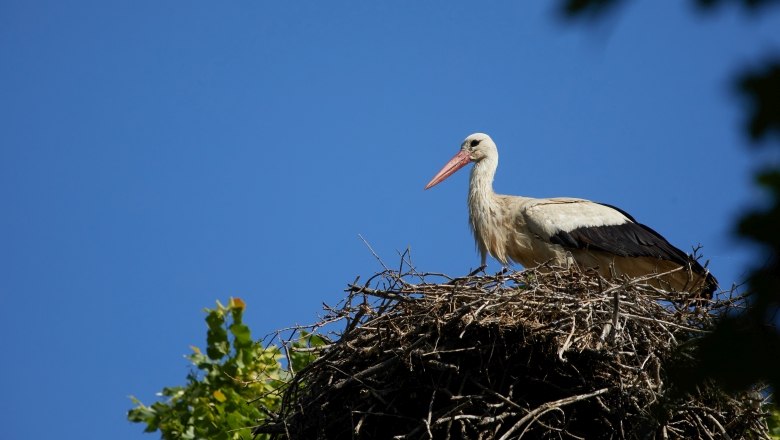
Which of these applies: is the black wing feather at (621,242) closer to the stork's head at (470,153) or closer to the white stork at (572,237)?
the white stork at (572,237)

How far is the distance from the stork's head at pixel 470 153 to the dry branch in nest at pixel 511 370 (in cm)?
346

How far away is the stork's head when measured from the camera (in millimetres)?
8453

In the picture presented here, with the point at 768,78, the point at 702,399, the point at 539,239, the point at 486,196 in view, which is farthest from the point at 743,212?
the point at 486,196

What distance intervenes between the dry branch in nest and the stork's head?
3459 millimetres

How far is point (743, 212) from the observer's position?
4.64 feet

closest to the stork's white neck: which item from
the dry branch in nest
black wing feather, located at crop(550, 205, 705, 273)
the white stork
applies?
the white stork

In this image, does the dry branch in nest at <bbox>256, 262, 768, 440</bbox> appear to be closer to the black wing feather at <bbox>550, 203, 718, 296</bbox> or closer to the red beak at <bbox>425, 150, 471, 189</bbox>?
the black wing feather at <bbox>550, 203, 718, 296</bbox>

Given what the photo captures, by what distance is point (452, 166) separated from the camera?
853cm

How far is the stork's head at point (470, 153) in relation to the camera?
8.45 metres

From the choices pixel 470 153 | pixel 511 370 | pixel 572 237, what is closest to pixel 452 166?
pixel 470 153

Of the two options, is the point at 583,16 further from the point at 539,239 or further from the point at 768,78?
the point at 539,239

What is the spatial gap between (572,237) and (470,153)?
1594 mm

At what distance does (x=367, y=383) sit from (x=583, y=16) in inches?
144

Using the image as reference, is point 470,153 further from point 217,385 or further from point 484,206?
point 217,385
